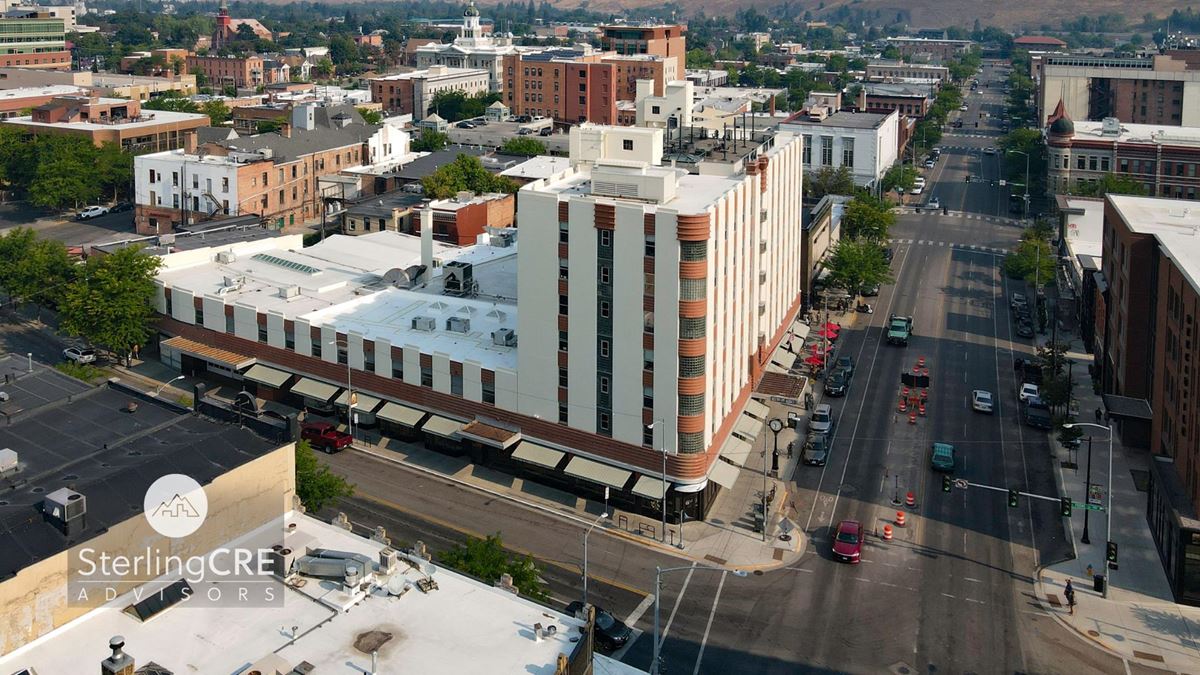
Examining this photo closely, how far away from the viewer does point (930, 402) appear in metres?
84.4

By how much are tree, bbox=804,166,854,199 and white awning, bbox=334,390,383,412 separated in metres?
85.4

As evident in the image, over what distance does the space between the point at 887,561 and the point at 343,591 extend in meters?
30.6

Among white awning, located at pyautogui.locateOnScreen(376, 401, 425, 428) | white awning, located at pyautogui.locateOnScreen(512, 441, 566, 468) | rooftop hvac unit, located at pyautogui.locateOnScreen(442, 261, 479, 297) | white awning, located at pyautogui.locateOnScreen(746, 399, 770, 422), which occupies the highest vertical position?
rooftop hvac unit, located at pyautogui.locateOnScreen(442, 261, 479, 297)

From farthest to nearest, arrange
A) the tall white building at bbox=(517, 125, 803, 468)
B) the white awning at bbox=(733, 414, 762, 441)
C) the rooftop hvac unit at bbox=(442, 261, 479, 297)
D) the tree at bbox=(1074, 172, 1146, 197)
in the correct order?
the tree at bbox=(1074, 172, 1146, 197) → the rooftop hvac unit at bbox=(442, 261, 479, 297) → the white awning at bbox=(733, 414, 762, 441) → the tall white building at bbox=(517, 125, 803, 468)

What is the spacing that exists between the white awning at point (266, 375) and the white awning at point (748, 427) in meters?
30.3

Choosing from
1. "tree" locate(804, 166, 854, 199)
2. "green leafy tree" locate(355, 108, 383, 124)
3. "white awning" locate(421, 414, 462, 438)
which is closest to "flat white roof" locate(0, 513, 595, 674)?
"white awning" locate(421, 414, 462, 438)

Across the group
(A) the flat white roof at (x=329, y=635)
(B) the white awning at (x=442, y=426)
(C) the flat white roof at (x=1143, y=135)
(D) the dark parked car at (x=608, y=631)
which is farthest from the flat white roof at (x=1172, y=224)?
(C) the flat white roof at (x=1143, y=135)

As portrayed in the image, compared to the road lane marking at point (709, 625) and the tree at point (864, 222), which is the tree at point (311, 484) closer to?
the road lane marking at point (709, 625)

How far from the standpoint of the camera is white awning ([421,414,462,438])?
70188 millimetres

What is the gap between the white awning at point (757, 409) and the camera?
247ft

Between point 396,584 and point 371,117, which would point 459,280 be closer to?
point 396,584

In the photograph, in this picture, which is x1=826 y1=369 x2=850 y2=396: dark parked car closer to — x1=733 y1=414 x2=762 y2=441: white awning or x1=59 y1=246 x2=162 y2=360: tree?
x1=733 y1=414 x2=762 y2=441: white awning

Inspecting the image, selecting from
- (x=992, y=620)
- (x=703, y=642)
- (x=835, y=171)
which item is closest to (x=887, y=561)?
(x=992, y=620)

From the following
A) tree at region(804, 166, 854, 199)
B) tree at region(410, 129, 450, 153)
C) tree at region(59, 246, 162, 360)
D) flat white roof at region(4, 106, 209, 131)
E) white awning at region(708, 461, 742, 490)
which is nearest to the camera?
white awning at region(708, 461, 742, 490)
